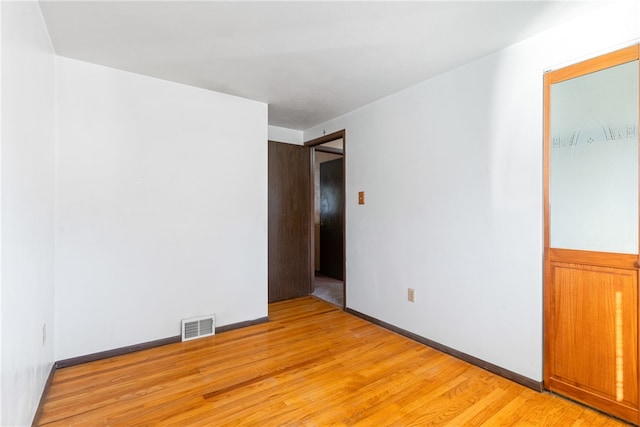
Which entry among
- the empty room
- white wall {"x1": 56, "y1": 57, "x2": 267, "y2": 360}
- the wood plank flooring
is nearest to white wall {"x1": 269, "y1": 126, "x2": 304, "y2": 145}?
the empty room

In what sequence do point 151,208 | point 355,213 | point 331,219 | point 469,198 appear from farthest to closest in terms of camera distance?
point 331,219, point 355,213, point 151,208, point 469,198

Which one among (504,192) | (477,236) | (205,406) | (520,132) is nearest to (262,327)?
(205,406)

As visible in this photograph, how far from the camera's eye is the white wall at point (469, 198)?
6.77ft

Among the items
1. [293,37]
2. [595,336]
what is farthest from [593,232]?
[293,37]

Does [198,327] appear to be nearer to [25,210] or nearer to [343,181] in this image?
[25,210]

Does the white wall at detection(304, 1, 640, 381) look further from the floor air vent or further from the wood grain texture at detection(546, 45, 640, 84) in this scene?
the floor air vent

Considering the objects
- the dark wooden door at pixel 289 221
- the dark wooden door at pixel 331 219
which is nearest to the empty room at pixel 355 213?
the dark wooden door at pixel 289 221

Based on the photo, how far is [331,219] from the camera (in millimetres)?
5418

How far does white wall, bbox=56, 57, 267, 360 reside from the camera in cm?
240

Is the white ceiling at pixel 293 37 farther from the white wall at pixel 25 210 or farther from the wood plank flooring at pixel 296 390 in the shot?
the wood plank flooring at pixel 296 390

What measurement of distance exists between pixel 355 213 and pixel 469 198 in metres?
1.36

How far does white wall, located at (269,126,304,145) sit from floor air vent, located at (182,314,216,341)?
2.39 meters

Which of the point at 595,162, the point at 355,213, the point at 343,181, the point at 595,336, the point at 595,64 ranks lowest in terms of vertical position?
the point at 595,336

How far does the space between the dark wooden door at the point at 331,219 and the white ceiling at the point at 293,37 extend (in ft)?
8.19
